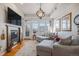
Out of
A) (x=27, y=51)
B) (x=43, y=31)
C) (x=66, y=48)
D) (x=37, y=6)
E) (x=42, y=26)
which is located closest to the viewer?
(x=66, y=48)

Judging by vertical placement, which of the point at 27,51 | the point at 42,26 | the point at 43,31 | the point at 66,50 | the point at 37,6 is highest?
the point at 37,6

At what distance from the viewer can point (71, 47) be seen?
95.7 inches

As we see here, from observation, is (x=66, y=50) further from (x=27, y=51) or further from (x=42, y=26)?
(x=42, y=26)

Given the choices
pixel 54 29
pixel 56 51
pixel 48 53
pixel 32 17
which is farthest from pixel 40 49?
pixel 32 17

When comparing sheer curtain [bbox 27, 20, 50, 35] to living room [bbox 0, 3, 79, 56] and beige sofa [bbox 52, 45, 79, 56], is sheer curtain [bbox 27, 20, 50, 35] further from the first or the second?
beige sofa [bbox 52, 45, 79, 56]

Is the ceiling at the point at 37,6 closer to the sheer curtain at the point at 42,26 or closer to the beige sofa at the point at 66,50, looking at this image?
the sheer curtain at the point at 42,26

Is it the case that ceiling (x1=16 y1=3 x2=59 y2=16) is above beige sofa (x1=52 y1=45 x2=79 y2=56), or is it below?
above

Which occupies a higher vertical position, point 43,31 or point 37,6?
point 37,6

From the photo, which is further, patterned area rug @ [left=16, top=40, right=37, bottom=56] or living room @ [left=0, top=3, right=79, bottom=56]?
patterned area rug @ [left=16, top=40, right=37, bottom=56]

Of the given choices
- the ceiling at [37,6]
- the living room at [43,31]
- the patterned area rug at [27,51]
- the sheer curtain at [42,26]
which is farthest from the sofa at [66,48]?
the sheer curtain at [42,26]

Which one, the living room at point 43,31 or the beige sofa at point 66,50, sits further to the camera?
the living room at point 43,31

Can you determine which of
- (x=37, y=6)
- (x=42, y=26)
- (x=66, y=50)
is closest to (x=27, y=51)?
(x=66, y=50)

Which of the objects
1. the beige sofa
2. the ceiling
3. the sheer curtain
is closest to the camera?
the beige sofa

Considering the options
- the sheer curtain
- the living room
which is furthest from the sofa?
the sheer curtain
